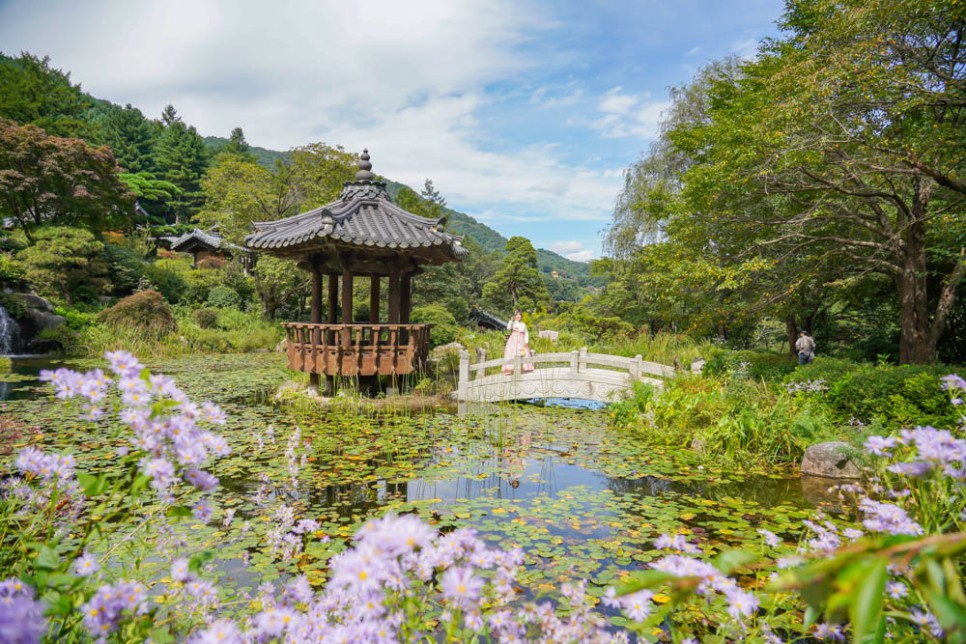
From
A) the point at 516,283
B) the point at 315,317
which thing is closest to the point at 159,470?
the point at 315,317

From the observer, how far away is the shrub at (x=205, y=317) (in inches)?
666

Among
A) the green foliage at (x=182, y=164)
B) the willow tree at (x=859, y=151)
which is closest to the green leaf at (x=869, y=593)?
the willow tree at (x=859, y=151)

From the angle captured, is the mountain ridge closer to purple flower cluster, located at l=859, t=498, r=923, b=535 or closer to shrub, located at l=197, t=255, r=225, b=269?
shrub, located at l=197, t=255, r=225, b=269

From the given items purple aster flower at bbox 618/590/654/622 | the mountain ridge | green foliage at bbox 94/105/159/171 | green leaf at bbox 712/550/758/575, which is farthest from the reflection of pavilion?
the mountain ridge

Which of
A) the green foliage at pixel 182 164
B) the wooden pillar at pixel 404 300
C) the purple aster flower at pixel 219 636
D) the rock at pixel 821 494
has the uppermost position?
the green foliage at pixel 182 164

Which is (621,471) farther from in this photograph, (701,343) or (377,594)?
(701,343)

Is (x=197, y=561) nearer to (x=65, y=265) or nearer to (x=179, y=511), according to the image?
(x=179, y=511)

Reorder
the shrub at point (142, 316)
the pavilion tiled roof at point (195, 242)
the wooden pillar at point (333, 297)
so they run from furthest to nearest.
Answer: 1. the pavilion tiled roof at point (195, 242)
2. the shrub at point (142, 316)
3. the wooden pillar at point (333, 297)

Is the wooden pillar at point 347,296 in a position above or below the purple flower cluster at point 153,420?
above

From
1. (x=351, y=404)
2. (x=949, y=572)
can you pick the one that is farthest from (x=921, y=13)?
(x=351, y=404)

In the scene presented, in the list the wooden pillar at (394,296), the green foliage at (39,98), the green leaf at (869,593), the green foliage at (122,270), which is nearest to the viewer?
the green leaf at (869,593)

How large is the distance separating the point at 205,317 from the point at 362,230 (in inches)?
471

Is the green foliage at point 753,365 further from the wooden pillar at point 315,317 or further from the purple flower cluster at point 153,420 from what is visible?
the purple flower cluster at point 153,420

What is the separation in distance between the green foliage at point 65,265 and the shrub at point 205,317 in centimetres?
314
